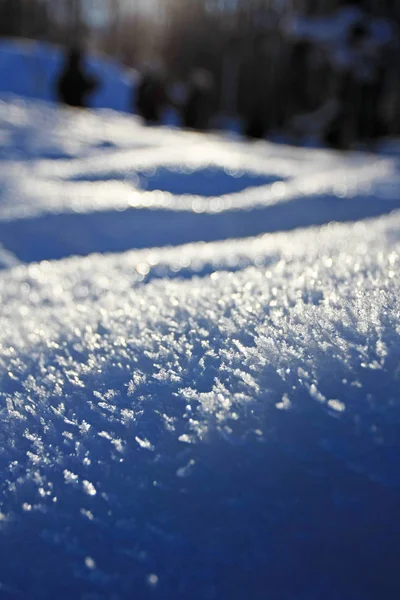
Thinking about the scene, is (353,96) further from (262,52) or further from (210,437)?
(210,437)

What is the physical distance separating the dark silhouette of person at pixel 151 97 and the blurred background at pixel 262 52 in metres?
0.59

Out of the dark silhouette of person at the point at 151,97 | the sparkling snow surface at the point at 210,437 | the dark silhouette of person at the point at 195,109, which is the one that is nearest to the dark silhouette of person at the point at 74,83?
the dark silhouette of person at the point at 151,97

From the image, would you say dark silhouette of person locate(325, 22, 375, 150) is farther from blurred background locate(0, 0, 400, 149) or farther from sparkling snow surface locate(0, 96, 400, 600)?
sparkling snow surface locate(0, 96, 400, 600)

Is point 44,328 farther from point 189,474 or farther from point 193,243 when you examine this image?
point 193,243

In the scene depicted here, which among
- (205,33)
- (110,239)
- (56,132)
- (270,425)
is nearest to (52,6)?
(205,33)

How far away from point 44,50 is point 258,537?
57.7 feet

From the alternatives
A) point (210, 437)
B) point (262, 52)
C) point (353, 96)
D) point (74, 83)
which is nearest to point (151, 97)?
point (74, 83)

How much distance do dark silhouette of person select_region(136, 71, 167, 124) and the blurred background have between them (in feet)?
1.92

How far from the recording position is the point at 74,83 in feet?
35.2

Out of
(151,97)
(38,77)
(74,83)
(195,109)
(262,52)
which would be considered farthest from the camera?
(262,52)

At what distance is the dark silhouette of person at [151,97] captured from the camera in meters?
10.3

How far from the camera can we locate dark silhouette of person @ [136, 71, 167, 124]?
10.3m

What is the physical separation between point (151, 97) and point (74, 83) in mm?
1599

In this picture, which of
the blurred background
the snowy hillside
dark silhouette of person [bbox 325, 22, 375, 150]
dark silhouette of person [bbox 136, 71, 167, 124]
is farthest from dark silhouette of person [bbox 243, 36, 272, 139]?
dark silhouette of person [bbox 136, 71, 167, 124]
